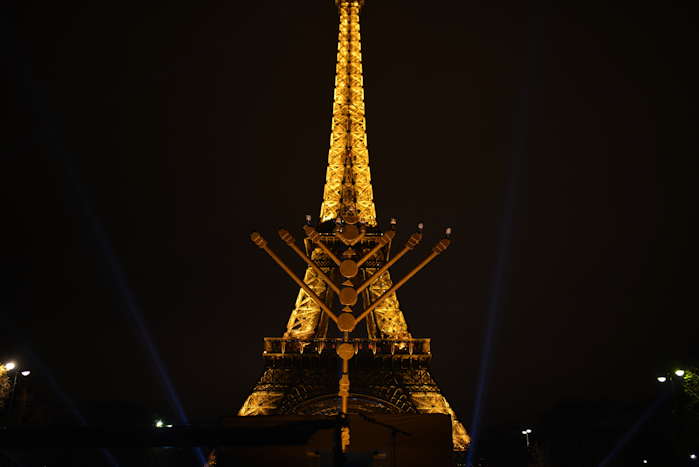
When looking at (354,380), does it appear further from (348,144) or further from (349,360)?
(348,144)

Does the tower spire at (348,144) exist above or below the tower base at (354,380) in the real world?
above

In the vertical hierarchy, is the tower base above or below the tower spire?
below

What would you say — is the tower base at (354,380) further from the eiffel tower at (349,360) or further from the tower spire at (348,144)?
the tower spire at (348,144)

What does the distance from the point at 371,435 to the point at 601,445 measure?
4654cm

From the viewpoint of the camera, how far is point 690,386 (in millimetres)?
19828

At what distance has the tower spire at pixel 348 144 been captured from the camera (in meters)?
31.0

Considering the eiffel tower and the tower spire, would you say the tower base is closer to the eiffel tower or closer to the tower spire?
the eiffel tower

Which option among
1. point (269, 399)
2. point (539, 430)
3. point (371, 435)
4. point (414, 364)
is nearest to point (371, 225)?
point (414, 364)

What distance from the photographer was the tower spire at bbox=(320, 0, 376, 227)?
102 feet

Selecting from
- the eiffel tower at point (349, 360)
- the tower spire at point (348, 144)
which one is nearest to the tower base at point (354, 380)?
the eiffel tower at point (349, 360)

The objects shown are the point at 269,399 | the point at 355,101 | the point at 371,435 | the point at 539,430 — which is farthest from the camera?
the point at 539,430

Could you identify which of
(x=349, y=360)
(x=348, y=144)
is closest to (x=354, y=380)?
(x=349, y=360)

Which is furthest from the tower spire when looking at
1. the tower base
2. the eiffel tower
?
the tower base

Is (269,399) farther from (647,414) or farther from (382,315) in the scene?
(647,414)
